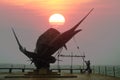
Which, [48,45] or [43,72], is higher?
[48,45]

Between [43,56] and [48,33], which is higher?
[48,33]

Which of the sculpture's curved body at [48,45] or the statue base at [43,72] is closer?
the statue base at [43,72]

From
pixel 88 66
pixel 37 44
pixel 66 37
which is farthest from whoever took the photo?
pixel 88 66

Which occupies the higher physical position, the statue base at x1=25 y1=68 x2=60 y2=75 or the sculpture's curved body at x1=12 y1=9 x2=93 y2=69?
the sculpture's curved body at x1=12 y1=9 x2=93 y2=69

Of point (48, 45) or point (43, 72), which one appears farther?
point (48, 45)

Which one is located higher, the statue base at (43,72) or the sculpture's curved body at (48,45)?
the sculpture's curved body at (48,45)

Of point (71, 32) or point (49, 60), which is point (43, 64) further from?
point (71, 32)

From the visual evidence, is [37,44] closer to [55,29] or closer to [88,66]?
[55,29]

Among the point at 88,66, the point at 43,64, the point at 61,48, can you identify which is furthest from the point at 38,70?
the point at 88,66

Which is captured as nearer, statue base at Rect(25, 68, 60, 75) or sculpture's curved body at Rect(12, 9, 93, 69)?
statue base at Rect(25, 68, 60, 75)

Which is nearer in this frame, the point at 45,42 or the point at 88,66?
the point at 45,42

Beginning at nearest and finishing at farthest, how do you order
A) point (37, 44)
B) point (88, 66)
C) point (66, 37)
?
1. point (66, 37)
2. point (37, 44)
3. point (88, 66)

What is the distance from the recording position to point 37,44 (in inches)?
2350

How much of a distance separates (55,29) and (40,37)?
2751 mm
